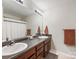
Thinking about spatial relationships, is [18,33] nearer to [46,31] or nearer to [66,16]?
[46,31]

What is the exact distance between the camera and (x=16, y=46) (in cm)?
183

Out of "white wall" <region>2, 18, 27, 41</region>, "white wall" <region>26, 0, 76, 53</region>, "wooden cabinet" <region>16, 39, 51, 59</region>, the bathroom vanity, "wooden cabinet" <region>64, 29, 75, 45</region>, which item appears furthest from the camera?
"white wall" <region>26, 0, 76, 53</region>

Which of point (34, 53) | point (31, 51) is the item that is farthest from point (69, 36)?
point (31, 51)

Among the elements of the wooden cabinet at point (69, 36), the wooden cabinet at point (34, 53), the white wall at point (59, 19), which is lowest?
the wooden cabinet at point (34, 53)

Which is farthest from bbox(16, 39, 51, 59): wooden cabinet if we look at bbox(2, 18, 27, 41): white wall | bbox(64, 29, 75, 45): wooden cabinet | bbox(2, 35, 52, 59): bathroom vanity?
bbox(64, 29, 75, 45): wooden cabinet

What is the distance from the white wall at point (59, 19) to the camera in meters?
3.62

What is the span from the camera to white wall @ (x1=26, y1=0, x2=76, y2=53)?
11.9 feet

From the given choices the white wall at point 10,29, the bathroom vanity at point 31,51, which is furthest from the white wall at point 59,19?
the white wall at point 10,29

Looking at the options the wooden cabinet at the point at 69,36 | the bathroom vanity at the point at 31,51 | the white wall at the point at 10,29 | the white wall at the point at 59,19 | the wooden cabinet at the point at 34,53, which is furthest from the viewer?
the white wall at the point at 59,19

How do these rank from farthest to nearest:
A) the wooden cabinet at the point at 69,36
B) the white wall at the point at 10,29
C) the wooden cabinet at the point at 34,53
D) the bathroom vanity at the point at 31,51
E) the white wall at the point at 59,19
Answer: the white wall at the point at 59,19 → the wooden cabinet at the point at 69,36 → the white wall at the point at 10,29 → the wooden cabinet at the point at 34,53 → the bathroom vanity at the point at 31,51

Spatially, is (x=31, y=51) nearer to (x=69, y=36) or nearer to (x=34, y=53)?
(x=34, y=53)

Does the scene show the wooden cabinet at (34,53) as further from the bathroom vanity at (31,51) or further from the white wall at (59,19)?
the white wall at (59,19)

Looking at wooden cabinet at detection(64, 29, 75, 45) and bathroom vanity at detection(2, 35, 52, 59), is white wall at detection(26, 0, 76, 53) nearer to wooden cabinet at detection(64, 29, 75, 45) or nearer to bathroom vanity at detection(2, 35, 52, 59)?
wooden cabinet at detection(64, 29, 75, 45)

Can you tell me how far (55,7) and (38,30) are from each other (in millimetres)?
1249
